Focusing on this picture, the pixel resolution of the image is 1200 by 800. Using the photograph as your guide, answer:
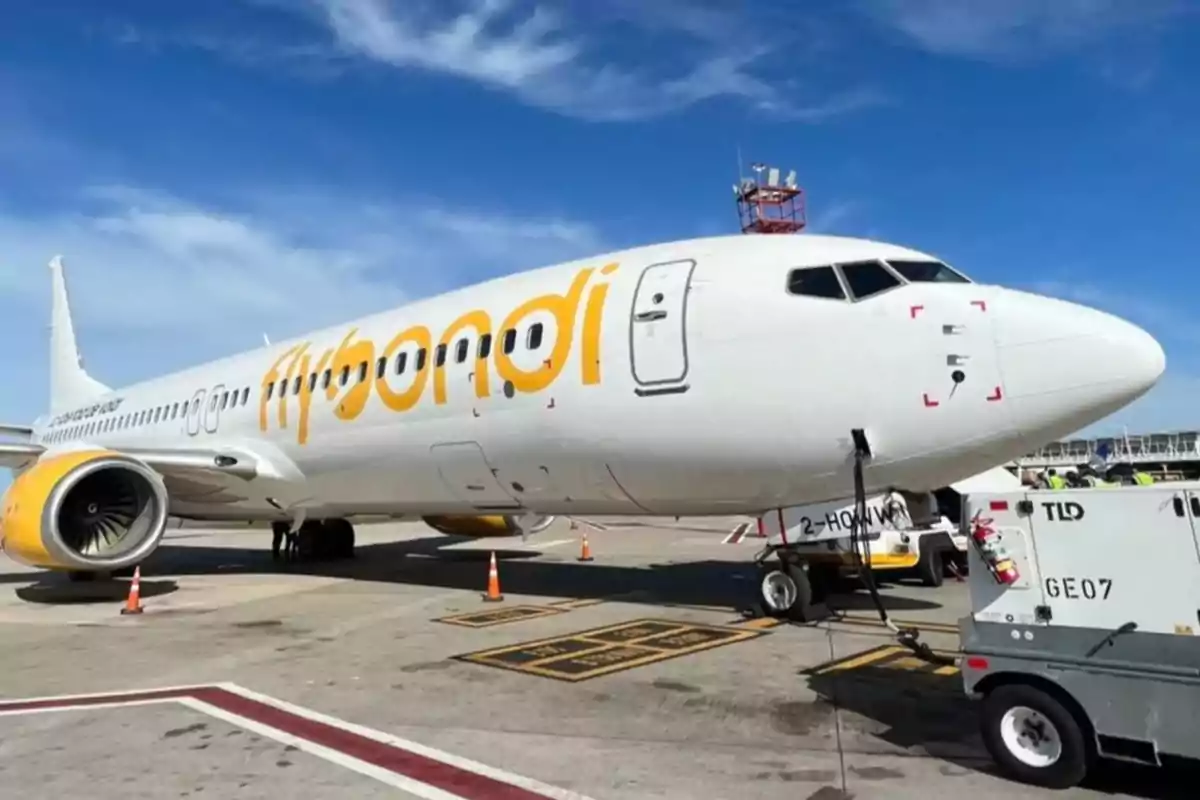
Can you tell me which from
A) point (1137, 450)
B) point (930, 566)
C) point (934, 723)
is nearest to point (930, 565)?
point (930, 566)

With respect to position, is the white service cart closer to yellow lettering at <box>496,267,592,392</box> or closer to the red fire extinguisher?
the red fire extinguisher

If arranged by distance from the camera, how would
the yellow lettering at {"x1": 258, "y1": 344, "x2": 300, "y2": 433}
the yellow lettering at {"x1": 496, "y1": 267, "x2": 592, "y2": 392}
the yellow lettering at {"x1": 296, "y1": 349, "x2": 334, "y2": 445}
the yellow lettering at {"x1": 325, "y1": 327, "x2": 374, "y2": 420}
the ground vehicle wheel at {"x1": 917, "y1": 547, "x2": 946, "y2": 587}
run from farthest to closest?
the yellow lettering at {"x1": 258, "y1": 344, "x2": 300, "y2": 433}, the yellow lettering at {"x1": 296, "y1": 349, "x2": 334, "y2": 445}, the yellow lettering at {"x1": 325, "y1": 327, "x2": 374, "y2": 420}, the ground vehicle wheel at {"x1": 917, "y1": 547, "x2": 946, "y2": 587}, the yellow lettering at {"x1": 496, "y1": 267, "x2": 592, "y2": 392}

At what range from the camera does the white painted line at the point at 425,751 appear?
4.50 meters

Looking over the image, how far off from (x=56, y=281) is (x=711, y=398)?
87.8 ft

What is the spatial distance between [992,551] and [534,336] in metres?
6.36

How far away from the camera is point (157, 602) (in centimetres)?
1280

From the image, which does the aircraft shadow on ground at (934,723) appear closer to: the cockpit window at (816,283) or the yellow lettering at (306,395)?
the cockpit window at (816,283)

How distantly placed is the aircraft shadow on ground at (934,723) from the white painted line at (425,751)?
2.00m

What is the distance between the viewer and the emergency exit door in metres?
8.91

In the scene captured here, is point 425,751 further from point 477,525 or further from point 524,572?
point 477,525

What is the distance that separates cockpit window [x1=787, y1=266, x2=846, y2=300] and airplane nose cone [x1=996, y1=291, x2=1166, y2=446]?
4.91 feet

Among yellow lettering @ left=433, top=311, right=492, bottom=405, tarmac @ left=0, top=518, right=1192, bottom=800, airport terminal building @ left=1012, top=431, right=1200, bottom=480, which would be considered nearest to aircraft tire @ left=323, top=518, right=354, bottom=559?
tarmac @ left=0, top=518, right=1192, bottom=800

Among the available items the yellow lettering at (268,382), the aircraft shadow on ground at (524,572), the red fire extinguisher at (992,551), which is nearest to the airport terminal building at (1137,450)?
the aircraft shadow on ground at (524,572)

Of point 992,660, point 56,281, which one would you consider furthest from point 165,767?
point 56,281
